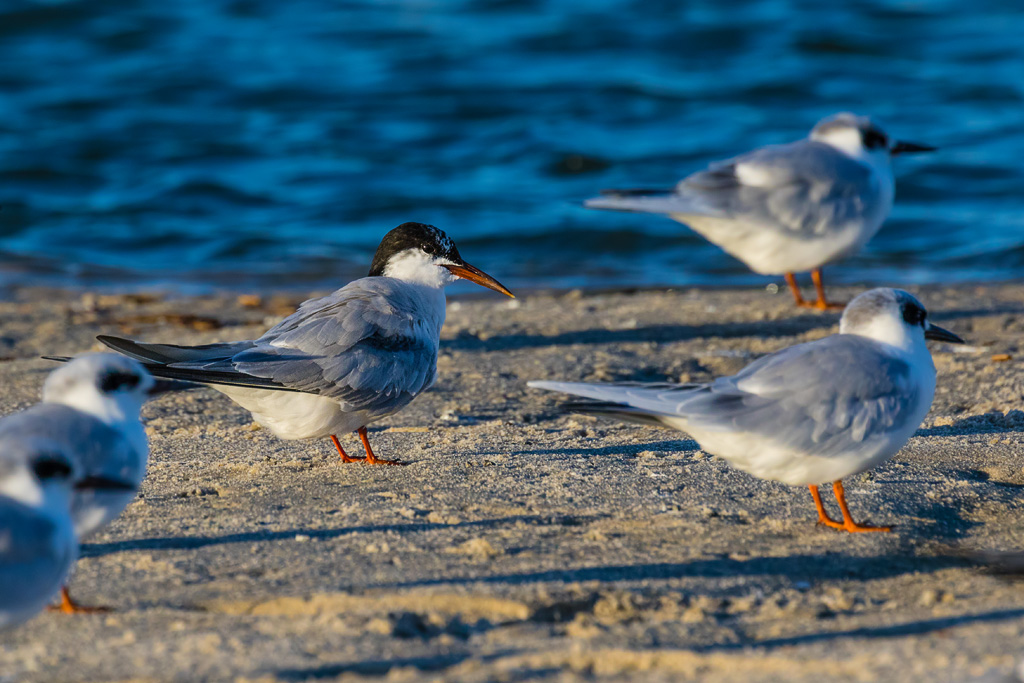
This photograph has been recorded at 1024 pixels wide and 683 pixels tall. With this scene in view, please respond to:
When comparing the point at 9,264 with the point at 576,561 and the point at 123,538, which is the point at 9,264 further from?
the point at 576,561

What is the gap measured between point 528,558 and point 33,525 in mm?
1303

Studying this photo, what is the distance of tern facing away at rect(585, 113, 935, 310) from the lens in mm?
6508

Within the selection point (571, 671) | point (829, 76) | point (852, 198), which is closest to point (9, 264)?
point (852, 198)

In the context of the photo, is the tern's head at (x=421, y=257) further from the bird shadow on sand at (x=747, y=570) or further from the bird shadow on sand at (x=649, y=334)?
the bird shadow on sand at (x=747, y=570)

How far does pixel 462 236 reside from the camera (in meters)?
9.89

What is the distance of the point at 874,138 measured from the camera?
682 cm

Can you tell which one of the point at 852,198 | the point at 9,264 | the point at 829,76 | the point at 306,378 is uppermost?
the point at 829,76

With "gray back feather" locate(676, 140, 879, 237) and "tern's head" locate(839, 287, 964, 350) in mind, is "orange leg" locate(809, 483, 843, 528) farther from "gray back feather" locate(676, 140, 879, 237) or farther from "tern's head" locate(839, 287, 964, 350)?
"gray back feather" locate(676, 140, 879, 237)

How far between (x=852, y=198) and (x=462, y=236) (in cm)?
408

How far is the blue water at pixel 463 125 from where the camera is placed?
31.6 feet

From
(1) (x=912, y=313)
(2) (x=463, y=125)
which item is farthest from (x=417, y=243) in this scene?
(2) (x=463, y=125)

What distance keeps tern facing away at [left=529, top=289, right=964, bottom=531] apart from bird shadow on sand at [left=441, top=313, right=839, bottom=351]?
2.66 m

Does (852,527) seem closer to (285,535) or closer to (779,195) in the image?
(285,535)

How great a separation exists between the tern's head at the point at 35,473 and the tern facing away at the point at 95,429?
92mm
